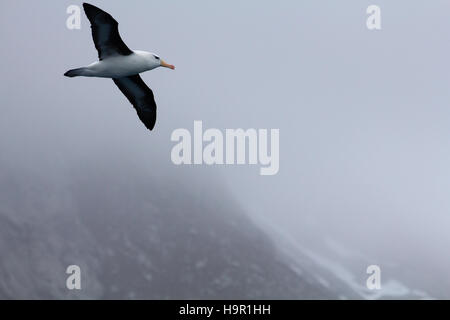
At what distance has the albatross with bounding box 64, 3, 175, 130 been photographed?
20891mm

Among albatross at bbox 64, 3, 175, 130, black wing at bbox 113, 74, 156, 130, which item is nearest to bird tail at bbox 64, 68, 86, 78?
albatross at bbox 64, 3, 175, 130

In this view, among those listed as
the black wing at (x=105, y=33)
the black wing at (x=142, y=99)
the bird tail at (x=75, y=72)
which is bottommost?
the black wing at (x=142, y=99)

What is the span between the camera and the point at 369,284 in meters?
190

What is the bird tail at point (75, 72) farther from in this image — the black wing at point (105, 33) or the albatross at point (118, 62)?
the black wing at point (105, 33)

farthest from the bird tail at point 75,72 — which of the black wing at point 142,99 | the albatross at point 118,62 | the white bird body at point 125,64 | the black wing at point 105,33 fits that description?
the black wing at point 142,99

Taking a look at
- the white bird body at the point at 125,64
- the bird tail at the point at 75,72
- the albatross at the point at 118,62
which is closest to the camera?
the bird tail at the point at 75,72

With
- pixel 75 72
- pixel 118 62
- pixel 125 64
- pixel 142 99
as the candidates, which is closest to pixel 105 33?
pixel 118 62

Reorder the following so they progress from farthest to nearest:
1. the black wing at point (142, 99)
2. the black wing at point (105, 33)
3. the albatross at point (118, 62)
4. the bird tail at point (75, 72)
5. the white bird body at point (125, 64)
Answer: the black wing at point (142, 99)
the white bird body at point (125, 64)
the albatross at point (118, 62)
the black wing at point (105, 33)
the bird tail at point (75, 72)

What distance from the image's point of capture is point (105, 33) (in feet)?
70.6

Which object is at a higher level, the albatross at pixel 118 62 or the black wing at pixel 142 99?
the albatross at pixel 118 62

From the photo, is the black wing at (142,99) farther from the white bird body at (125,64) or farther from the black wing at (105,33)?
the black wing at (105,33)

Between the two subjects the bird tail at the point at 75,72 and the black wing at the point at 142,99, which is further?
the black wing at the point at 142,99

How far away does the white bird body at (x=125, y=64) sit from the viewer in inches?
878
